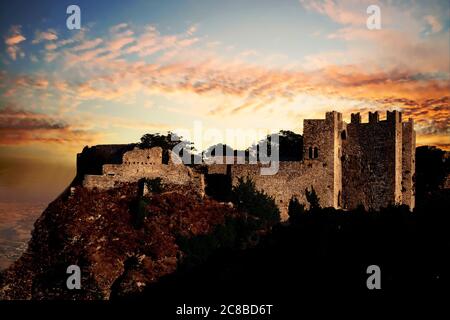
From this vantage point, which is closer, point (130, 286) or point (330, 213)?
point (130, 286)

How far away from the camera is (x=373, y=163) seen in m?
40.5

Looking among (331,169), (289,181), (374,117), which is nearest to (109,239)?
(289,181)

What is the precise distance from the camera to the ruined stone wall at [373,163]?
Result: 4022 cm

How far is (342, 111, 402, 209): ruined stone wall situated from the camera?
1583 inches

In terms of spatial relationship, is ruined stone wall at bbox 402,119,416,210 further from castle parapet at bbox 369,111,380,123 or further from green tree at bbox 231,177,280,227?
green tree at bbox 231,177,280,227

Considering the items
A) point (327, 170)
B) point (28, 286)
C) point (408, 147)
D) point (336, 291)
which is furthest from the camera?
point (408, 147)

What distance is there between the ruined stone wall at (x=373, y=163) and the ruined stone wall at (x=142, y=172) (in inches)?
360

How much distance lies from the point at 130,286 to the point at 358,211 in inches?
536

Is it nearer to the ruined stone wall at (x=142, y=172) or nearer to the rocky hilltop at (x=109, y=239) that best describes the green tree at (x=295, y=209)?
the rocky hilltop at (x=109, y=239)

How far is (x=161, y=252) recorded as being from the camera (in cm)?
3528

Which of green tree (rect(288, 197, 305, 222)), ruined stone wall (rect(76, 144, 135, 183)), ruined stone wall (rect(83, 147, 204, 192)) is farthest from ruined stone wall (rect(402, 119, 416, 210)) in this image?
ruined stone wall (rect(76, 144, 135, 183))
